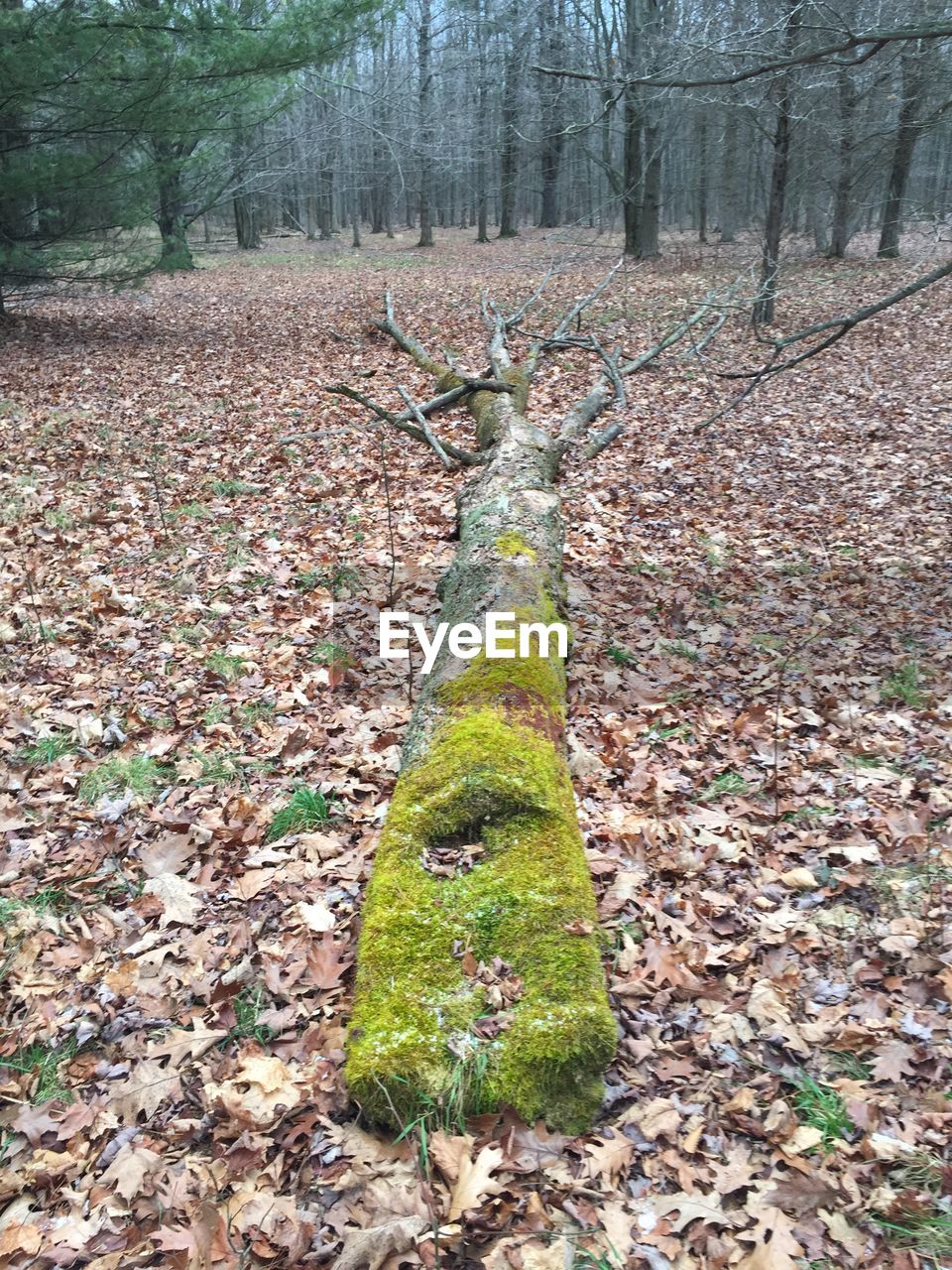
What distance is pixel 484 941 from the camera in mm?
2627

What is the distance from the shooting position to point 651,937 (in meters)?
3.22

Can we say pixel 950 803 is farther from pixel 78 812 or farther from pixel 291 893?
pixel 78 812

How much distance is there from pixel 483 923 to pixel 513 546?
2555 mm

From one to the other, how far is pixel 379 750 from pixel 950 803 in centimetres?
292

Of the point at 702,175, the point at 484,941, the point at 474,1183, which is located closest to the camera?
the point at 474,1183

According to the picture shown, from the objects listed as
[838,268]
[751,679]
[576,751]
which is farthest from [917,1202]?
[838,268]

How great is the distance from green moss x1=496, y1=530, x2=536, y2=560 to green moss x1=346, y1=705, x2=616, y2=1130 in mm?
1558

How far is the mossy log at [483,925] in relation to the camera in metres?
2.35

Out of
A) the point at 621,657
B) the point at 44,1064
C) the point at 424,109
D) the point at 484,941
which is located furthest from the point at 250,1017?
the point at 424,109

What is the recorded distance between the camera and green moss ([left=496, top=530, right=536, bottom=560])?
4.70 meters

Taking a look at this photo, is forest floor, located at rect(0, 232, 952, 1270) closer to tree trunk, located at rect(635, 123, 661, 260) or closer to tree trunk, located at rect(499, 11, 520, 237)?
tree trunk, located at rect(635, 123, 661, 260)

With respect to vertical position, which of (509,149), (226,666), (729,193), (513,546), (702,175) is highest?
(509,149)

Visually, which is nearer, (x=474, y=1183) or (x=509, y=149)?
(x=474, y=1183)

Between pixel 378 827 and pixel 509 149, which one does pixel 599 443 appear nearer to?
pixel 378 827
